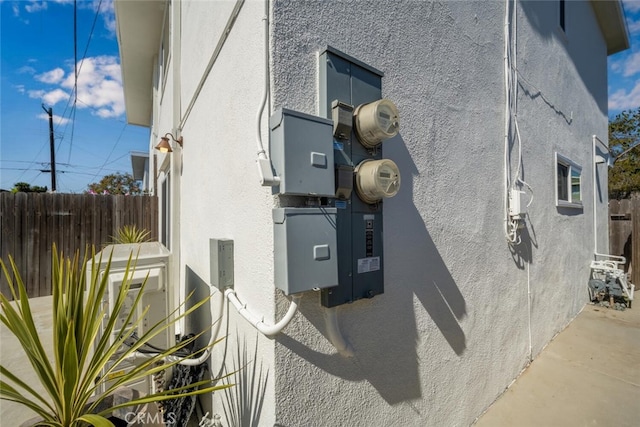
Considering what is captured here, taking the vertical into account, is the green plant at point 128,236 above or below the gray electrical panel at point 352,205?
below

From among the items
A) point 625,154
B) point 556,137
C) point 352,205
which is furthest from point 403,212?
point 625,154

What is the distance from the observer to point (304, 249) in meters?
1.41

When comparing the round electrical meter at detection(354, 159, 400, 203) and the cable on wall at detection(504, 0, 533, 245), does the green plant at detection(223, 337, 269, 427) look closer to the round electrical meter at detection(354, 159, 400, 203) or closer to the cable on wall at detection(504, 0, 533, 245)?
the round electrical meter at detection(354, 159, 400, 203)

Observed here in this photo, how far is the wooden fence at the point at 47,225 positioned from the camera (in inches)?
250

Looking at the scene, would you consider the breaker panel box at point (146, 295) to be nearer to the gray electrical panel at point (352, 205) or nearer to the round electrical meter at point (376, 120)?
the gray electrical panel at point (352, 205)

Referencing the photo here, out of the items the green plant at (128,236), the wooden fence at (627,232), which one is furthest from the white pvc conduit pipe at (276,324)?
the wooden fence at (627,232)

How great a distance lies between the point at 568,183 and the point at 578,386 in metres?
3.52

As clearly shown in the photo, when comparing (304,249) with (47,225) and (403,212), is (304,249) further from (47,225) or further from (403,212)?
(47,225)

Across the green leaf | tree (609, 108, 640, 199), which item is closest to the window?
the green leaf

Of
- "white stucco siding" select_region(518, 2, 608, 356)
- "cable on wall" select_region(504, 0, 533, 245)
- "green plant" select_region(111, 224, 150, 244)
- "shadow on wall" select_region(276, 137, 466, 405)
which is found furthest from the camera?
"green plant" select_region(111, 224, 150, 244)

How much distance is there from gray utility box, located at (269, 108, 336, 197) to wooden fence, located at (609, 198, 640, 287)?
945 centimetres

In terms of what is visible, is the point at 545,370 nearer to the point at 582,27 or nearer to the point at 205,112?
the point at 205,112

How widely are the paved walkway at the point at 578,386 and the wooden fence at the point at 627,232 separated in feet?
13.0

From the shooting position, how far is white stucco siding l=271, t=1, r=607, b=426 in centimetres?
159
